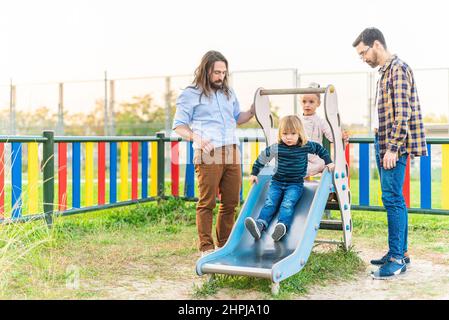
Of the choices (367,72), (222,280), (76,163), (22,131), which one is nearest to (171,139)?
(76,163)

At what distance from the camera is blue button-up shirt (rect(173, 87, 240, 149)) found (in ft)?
13.6

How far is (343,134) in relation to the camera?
14.1ft

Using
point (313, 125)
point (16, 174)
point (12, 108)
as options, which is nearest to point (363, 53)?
point (313, 125)

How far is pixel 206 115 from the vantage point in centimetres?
416

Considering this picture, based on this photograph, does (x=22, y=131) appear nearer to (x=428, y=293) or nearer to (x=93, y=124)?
(x=93, y=124)

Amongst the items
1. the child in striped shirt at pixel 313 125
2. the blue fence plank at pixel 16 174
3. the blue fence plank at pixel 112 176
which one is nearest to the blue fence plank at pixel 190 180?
the blue fence plank at pixel 112 176

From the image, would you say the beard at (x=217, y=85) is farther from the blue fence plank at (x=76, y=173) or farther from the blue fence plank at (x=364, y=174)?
the blue fence plank at (x=364, y=174)

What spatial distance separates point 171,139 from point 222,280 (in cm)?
368

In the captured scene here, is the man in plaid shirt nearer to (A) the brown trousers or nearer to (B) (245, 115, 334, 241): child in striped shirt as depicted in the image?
(B) (245, 115, 334, 241): child in striped shirt

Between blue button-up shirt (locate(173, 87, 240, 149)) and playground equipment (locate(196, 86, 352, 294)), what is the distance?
289mm

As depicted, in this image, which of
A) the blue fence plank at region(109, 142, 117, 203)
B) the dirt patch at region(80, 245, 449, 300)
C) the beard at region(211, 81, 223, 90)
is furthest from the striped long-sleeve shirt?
the blue fence plank at region(109, 142, 117, 203)

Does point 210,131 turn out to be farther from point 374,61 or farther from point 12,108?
point 12,108

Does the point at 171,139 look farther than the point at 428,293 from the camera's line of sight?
Yes

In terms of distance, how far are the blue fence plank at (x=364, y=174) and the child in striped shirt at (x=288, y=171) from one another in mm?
2283
